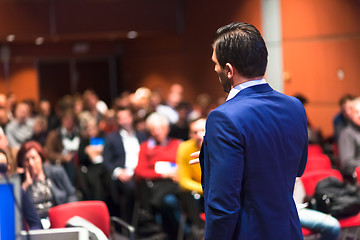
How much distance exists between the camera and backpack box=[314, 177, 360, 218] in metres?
4.66

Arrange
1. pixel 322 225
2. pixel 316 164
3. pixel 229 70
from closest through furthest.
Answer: pixel 229 70 → pixel 322 225 → pixel 316 164

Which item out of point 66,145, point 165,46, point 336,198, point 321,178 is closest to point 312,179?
point 321,178

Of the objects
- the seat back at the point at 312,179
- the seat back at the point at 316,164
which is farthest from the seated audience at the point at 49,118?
the seat back at the point at 312,179

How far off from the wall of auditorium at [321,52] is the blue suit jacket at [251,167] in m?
6.52

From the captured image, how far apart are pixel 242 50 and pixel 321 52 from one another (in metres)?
7.10

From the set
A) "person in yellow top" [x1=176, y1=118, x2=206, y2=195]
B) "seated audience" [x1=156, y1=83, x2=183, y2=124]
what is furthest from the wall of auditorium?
"person in yellow top" [x1=176, y1=118, x2=206, y2=195]

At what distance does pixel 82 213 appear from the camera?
4273 millimetres

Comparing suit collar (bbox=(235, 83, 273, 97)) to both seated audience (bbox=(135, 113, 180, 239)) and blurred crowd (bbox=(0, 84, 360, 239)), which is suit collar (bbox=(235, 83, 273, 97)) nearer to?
blurred crowd (bbox=(0, 84, 360, 239))

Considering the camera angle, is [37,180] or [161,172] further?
[161,172]

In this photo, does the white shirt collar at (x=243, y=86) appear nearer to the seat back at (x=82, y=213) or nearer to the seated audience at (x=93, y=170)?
the seat back at (x=82, y=213)

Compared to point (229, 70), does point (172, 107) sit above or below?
below

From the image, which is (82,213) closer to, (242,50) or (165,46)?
(242,50)

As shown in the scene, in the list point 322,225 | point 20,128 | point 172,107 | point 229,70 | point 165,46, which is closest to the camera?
point 229,70

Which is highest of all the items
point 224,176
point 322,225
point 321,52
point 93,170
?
point 321,52
